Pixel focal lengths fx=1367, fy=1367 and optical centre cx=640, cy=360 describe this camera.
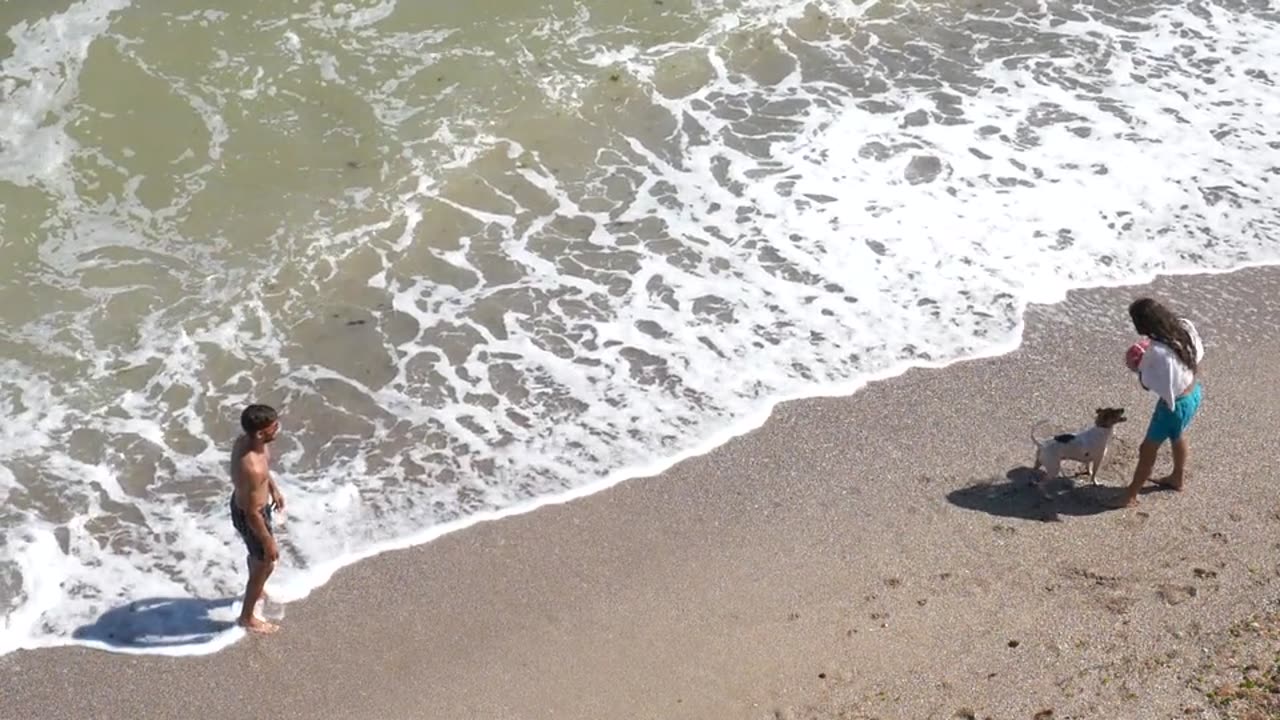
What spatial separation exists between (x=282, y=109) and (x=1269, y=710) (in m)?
9.32

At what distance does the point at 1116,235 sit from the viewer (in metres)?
10.3

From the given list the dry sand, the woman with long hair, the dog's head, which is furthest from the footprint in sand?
the dog's head

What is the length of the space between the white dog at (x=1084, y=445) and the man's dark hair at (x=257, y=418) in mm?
4185

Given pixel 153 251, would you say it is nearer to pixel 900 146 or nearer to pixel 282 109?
pixel 282 109

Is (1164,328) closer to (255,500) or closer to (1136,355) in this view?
(1136,355)

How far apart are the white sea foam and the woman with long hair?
1.74 meters

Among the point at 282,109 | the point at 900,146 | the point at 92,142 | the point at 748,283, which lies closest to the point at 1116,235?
the point at 900,146

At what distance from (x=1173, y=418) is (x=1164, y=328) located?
0.52 metres

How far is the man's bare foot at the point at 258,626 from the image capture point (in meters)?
7.16

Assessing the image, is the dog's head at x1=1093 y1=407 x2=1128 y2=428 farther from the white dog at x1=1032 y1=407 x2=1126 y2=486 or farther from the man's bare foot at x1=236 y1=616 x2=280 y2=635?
the man's bare foot at x1=236 y1=616 x2=280 y2=635

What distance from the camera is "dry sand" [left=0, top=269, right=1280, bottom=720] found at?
255 inches

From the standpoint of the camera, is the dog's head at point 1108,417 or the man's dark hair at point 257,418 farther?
the dog's head at point 1108,417

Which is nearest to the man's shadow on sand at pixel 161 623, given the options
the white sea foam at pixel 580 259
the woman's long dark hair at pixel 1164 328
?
the white sea foam at pixel 580 259

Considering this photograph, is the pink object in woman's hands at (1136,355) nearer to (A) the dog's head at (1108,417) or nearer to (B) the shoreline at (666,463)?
(A) the dog's head at (1108,417)
